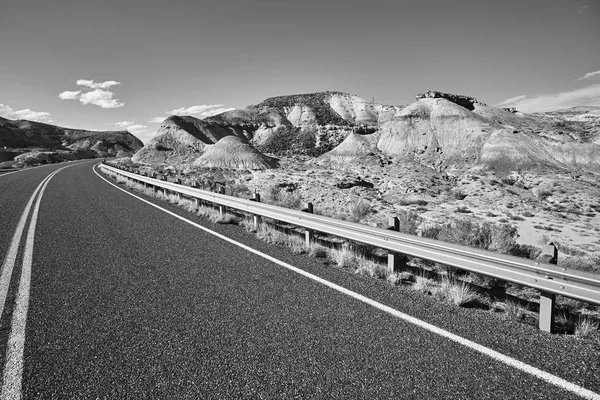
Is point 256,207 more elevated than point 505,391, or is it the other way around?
point 256,207

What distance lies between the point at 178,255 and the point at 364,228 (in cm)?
347

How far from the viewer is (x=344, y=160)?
55219mm

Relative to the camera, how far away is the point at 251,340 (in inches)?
124

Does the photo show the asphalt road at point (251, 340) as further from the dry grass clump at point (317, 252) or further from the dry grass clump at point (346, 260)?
the dry grass clump at point (317, 252)

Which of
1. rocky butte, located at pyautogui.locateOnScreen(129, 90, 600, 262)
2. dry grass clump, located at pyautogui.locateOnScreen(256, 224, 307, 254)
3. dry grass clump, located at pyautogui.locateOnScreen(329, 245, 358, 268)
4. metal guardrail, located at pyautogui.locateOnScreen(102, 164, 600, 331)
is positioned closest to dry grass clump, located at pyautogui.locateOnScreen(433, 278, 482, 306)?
metal guardrail, located at pyautogui.locateOnScreen(102, 164, 600, 331)

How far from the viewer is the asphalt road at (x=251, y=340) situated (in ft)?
8.25

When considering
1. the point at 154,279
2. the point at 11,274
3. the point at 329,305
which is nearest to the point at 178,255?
the point at 154,279

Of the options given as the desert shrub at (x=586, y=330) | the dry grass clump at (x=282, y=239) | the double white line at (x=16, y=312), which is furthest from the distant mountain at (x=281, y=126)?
the desert shrub at (x=586, y=330)

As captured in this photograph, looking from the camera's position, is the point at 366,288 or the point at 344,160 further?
the point at 344,160

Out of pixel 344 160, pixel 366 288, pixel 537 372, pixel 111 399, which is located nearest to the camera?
pixel 111 399

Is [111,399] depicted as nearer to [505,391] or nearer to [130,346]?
[130,346]

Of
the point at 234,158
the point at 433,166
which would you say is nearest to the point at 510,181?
the point at 433,166

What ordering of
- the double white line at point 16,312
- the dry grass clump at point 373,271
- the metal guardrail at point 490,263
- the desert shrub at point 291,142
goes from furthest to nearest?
the desert shrub at point 291,142
the dry grass clump at point 373,271
the metal guardrail at point 490,263
the double white line at point 16,312

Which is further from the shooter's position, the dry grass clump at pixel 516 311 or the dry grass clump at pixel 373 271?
the dry grass clump at pixel 373 271
